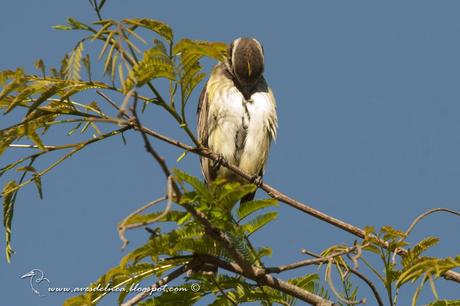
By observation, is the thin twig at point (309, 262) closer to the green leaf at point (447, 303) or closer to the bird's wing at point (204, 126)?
the green leaf at point (447, 303)

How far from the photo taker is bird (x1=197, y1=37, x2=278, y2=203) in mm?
7363

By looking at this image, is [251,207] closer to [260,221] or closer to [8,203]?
[260,221]

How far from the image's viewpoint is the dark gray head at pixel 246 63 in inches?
290

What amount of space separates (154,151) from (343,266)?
1.75 meters

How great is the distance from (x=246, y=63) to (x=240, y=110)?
50cm

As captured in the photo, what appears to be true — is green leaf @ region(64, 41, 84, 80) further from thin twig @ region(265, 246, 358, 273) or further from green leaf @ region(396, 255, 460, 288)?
green leaf @ region(396, 255, 460, 288)

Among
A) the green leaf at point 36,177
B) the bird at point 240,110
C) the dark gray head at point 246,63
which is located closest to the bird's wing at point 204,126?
the bird at point 240,110

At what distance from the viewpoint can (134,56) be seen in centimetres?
346

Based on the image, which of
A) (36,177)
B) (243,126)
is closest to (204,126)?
(243,126)

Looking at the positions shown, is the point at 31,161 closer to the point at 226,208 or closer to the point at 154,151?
the point at 226,208

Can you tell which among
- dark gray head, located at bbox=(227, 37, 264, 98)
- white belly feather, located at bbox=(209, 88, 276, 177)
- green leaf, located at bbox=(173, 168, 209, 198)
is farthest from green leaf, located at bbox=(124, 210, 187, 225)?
dark gray head, located at bbox=(227, 37, 264, 98)

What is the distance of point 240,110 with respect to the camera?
7.37 meters

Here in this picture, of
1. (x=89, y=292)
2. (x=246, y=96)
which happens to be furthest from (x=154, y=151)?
(x=246, y=96)

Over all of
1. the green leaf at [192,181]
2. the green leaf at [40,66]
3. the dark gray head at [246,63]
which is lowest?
the green leaf at [192,181]
